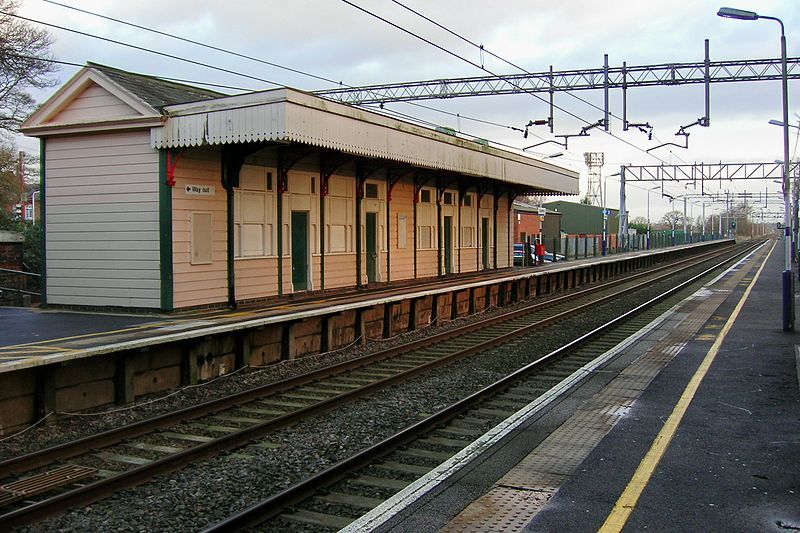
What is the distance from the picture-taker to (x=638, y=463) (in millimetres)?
6520

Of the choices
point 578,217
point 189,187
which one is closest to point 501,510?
point 189,187

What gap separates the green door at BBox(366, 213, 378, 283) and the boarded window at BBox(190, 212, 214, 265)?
253 inches

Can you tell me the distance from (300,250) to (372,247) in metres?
3.47

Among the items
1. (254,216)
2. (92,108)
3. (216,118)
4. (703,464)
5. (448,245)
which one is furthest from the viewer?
(448,245)

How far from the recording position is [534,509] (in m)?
5.46

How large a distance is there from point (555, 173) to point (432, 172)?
345 inches

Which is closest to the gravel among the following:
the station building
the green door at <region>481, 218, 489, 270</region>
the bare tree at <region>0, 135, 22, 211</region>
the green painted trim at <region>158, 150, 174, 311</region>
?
the green painted trim at <region>158, 150, 174, 311</region>

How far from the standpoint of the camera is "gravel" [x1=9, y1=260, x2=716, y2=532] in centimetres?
562

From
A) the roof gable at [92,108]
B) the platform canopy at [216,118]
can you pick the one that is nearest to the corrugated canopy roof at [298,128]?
the platform canopy at [216,118]

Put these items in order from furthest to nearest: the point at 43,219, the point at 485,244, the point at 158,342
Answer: the point at 485,244, the point at 43,219, the point at 158,342

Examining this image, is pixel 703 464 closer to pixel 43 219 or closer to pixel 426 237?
pixel 43 219

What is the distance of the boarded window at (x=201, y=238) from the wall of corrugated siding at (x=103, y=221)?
737 mm

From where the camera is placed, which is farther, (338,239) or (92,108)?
(338,239)

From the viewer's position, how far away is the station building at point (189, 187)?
13547 millimetres
